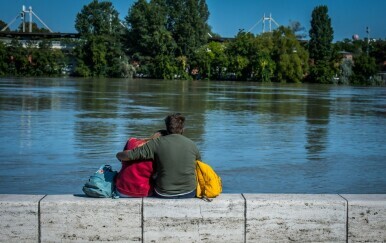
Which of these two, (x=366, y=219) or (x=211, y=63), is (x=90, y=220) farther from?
(x=211, y=63)

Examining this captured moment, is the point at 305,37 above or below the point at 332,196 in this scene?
above

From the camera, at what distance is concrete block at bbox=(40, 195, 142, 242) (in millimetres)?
6621

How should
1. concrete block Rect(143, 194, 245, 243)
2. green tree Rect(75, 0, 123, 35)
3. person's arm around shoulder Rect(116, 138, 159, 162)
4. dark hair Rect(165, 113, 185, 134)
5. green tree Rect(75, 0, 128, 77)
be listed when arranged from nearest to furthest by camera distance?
concrete block Rect(143, 194, 245, 243)
person's arm around shoulder Rect(116, 138, 159, 162)
dark hair Rect(165, 113, 185, 134)
green tree Rect(75, 0, 128, 77)
green tree Rect(75, 0, 123, 35)

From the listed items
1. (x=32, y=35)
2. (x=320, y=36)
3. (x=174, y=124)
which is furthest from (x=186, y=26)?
(x=174, y=124)

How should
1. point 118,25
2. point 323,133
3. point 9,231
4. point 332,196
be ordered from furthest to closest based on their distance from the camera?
point 118,25
point 323,133
point 332,196
point 9,231

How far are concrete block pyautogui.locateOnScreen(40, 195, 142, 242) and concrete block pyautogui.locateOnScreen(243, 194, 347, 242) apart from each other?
1.14 m

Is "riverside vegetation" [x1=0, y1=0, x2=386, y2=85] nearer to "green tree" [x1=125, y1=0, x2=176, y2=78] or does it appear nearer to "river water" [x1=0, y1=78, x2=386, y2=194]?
"green tree" [x1=125, y1=0, x2=176, y2=78]

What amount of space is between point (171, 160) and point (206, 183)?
45 centimetres

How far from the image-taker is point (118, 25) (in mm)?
117500

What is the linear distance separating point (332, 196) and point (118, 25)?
11267 centimetres

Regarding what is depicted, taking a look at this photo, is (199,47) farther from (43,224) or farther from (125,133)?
(43,224)

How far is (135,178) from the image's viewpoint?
23.4ft

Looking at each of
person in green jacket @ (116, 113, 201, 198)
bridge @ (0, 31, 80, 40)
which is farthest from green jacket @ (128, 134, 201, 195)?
bridge @ (0, 31, 80, 40)

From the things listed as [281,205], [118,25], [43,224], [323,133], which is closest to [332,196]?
[281,205]
